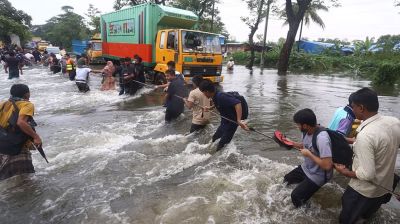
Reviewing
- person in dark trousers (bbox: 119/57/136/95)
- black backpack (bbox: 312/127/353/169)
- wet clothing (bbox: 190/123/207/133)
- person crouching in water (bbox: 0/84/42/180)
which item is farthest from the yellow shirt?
person in dark trousers (bbox: 119/57/136/95)

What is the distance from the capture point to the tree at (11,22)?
40422 mm

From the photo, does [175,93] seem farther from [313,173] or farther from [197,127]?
[313,173]

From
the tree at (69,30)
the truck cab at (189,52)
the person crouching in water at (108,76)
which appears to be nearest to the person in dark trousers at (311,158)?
the truck cab at (189,52)

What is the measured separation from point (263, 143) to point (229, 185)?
232 centimetres

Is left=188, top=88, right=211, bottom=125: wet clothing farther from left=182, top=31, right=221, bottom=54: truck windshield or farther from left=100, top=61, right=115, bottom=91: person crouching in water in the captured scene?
left=100, top=61, right=115, bottom=91: person crouching in water

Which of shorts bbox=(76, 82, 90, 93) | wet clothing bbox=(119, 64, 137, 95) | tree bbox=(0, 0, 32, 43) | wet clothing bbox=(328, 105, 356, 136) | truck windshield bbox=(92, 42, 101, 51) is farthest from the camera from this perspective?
tree bbox=(0, 0, 32, 43)

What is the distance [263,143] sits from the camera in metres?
7.06

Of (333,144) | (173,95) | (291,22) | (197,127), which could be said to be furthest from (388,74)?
(333,144)

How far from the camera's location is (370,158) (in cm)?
286

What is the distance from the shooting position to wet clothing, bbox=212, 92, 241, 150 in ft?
17.8

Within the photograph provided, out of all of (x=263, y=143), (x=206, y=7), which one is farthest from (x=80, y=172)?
(x=206, y=7)

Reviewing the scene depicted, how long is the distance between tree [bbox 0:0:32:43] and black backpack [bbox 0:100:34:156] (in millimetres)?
41833

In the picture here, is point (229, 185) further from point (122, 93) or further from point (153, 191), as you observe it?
point (122, 93)

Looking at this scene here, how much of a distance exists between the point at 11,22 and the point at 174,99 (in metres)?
41.0
